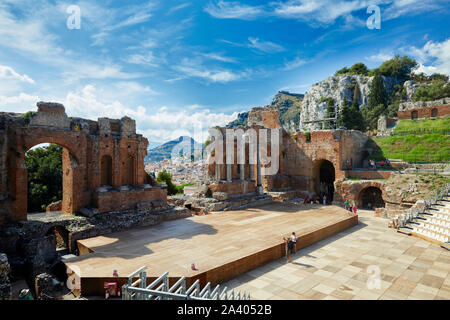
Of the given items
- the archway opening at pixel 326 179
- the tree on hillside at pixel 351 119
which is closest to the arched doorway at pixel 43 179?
the archway opening at pixel 326 179

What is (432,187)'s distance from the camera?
19.1m

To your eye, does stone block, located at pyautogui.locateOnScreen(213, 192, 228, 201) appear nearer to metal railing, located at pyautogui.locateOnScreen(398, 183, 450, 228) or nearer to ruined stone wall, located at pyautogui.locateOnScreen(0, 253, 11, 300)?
metal railing, located at pyautogui.locateOnScreen(398, 183, 450, 228)

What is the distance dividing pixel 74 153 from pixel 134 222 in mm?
4933

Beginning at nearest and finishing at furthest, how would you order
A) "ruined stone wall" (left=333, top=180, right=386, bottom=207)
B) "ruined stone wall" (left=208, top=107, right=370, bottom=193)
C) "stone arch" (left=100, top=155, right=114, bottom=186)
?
1. "stone arch" (left=100, top=155, right=114, bottom=186)
2. "ruined stone wall" (left=333, top=180, right=386, bottom=207)
3. "ruined stone wall" (left=208, top=107, right=370, bottom=193)

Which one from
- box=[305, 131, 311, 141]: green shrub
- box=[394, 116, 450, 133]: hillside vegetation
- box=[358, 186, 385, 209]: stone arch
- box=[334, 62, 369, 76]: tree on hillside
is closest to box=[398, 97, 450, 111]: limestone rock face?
box=[394, 116, 450, 133]: hillside vegetation

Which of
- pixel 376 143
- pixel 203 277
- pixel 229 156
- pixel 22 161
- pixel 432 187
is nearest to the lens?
pixel 203 277

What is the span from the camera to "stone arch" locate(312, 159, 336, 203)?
28.0 m

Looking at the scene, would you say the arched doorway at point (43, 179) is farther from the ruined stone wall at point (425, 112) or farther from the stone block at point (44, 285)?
the ruined stone wall at point (425, 112)

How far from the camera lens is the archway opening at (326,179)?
28844 mm

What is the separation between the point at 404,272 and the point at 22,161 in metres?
16.8

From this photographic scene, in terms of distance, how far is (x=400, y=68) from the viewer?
66.6 metres
